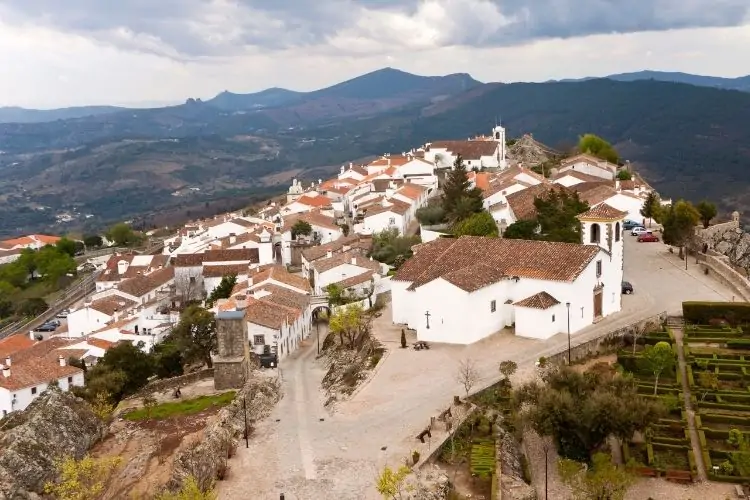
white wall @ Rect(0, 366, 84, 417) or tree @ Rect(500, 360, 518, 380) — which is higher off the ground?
tree @ Rect(500, 360, 518, 380)

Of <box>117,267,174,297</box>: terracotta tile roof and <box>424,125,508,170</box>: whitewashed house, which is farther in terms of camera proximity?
<box>424,125,508,170</box>: whitewashed house

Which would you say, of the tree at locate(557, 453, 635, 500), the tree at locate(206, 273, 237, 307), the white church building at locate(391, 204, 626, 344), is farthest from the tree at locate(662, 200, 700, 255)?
the tree at locate(206, 273, 237, 307)

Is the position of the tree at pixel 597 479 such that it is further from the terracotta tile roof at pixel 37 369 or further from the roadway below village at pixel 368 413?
the terracotta tile roof at pixel 37 369

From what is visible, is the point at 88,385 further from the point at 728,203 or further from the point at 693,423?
the point at 728,203

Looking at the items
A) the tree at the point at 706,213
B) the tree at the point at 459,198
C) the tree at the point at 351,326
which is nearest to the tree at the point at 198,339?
the tree at the point at 351,326

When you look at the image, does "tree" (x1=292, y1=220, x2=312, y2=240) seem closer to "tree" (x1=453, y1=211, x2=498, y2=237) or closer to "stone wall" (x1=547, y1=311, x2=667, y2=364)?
"tree" (x1=453, y1=211, x2=498, y2=237)
